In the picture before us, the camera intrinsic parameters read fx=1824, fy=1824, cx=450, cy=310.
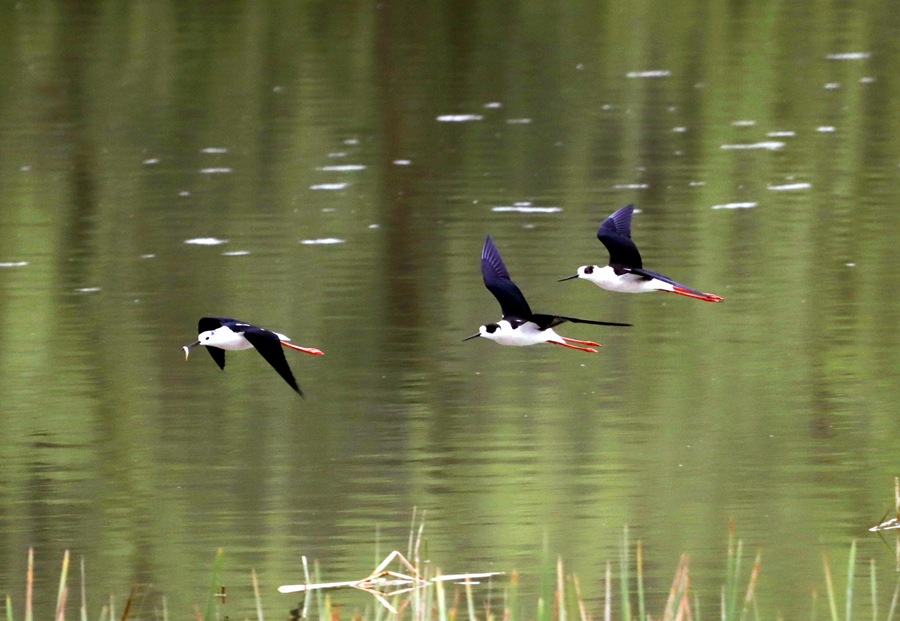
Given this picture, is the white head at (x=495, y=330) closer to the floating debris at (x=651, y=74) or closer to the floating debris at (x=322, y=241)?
the floating debris at (x=322, y=241)

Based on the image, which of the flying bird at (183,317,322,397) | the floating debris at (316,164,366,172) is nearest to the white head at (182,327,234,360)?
the flying bird at (183,317,322,397)

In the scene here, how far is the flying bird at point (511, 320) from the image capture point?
284 inches

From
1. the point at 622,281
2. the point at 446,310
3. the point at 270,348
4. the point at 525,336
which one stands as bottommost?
the point at 446,310

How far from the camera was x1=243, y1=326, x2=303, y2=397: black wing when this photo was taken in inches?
243

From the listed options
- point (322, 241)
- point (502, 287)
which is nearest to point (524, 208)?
point (322, 241)

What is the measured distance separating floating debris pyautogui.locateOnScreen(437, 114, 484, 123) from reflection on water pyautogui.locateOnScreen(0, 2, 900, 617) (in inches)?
8.3

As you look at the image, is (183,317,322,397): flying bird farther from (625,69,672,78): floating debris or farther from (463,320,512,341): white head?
(625,69,672,78): floating debris

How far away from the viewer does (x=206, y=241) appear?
13789 mm

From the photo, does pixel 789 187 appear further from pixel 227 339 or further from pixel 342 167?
pixel 227 339

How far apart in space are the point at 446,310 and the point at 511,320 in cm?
449

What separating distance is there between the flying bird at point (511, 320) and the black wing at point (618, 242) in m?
0.53

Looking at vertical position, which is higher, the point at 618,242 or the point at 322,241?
the point at 618,242

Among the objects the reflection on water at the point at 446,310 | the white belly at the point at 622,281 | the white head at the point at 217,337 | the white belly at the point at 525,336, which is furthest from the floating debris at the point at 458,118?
the white head at the point at 217,337

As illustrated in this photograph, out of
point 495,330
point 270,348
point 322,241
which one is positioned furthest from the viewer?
point 322,241
